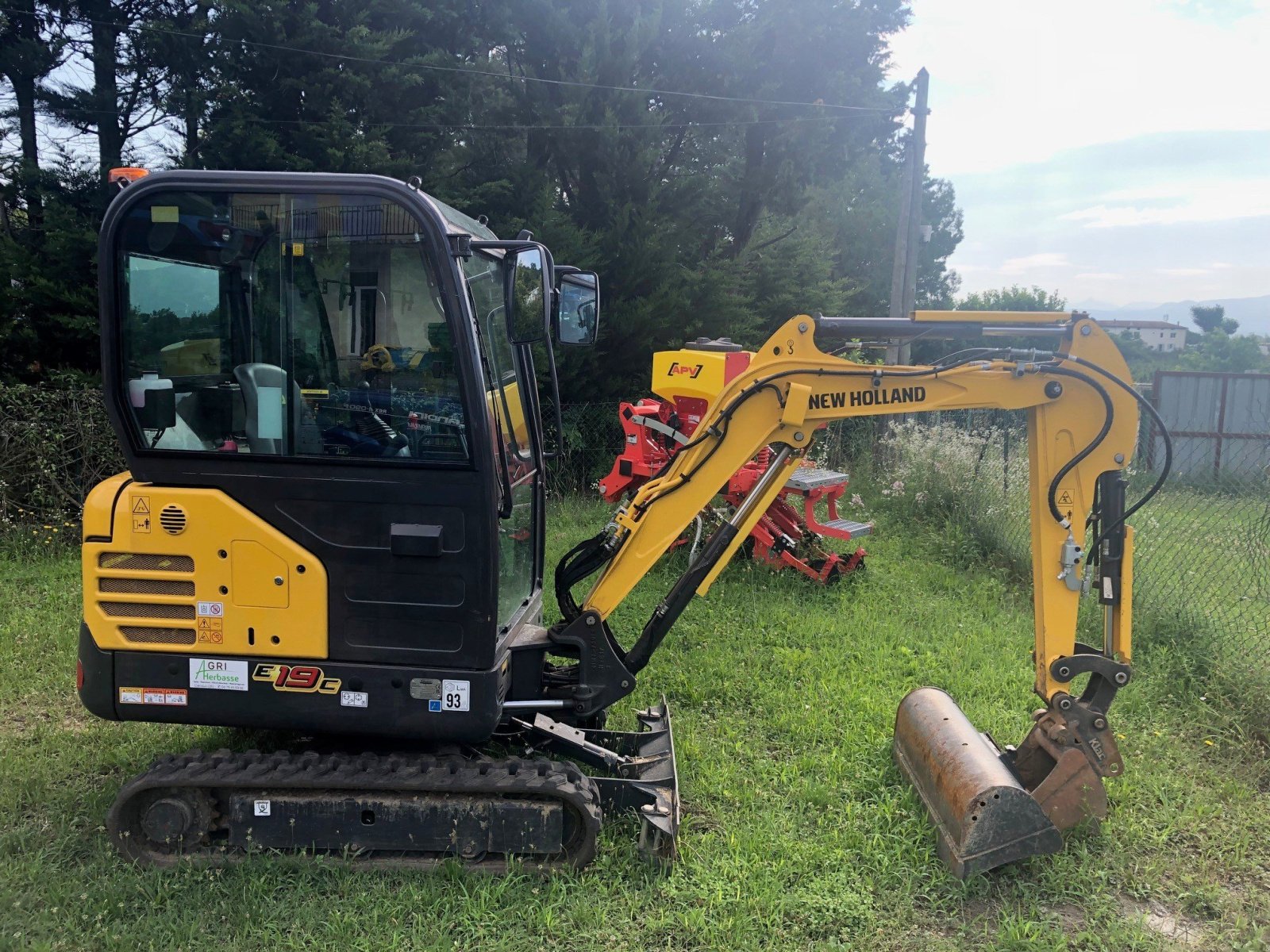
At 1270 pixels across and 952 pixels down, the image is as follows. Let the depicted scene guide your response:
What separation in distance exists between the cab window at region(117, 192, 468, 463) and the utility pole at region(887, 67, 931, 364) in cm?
927

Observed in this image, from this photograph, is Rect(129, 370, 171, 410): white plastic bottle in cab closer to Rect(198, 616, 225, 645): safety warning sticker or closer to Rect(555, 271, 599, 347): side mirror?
Rect(198, 616, 225, 645): safety warning sticker

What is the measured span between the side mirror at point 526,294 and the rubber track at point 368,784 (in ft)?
5.67

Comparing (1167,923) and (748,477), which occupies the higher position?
(748,477)

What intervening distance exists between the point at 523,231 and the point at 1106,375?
2503mm

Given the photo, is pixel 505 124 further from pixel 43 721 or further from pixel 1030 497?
pixel 1030 497

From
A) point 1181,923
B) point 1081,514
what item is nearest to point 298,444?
point 1081,514

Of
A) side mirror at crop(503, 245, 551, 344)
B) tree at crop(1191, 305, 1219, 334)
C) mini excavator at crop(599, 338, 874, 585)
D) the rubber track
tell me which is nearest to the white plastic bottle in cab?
side mirror at crop(503, 245, 551, 344)

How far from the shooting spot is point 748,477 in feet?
24.5

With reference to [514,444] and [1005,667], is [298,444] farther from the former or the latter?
[1005,667]

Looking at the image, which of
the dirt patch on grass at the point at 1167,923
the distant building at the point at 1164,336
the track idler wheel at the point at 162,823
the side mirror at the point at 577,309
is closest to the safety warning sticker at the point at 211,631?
the track idler wheel at the point at 162,823

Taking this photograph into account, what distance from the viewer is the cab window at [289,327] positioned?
332cm

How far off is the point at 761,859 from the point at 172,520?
2.71 meters

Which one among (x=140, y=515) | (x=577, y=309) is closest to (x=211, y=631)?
(x=140, y=515)

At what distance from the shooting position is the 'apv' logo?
7.12 m
